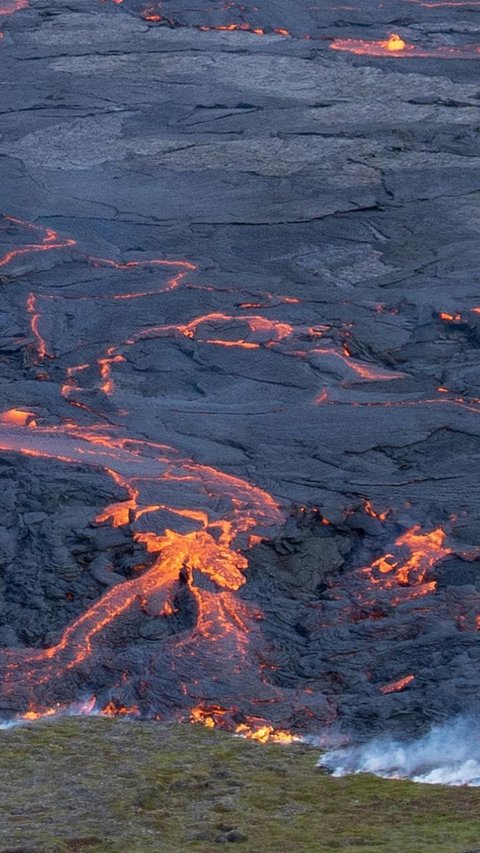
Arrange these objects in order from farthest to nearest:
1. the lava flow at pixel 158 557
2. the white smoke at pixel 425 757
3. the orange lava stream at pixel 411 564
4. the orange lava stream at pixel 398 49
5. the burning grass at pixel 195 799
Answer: the orange lava stream at pixel 398 49
the orange lava stream at pixel 411 564
the lava flow at pixel 158 557
the white smoke at pixel 425 757
the burning grass at pixel 195 799

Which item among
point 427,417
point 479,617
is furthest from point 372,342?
point 479,617

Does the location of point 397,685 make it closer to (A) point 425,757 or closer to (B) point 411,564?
(A) point 425,757

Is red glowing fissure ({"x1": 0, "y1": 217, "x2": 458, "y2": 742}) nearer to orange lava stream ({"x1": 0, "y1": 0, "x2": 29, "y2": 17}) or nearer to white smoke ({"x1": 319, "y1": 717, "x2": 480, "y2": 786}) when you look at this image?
white smoke ({"x1": 319, "y1": 717, "x2": 480, "y2": 786})

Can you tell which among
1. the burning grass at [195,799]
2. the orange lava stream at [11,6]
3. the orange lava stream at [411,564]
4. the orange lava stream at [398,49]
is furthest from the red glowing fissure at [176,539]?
the orange lava stream at [11,6]

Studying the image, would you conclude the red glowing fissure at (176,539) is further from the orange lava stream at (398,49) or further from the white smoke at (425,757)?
the orange lava stream at (398,49)

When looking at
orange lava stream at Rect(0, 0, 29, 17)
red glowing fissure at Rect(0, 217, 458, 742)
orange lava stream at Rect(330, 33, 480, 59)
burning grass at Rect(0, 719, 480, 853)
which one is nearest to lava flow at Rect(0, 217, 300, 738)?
red glowing fissure at Rect(0, 217, 458, 742)
